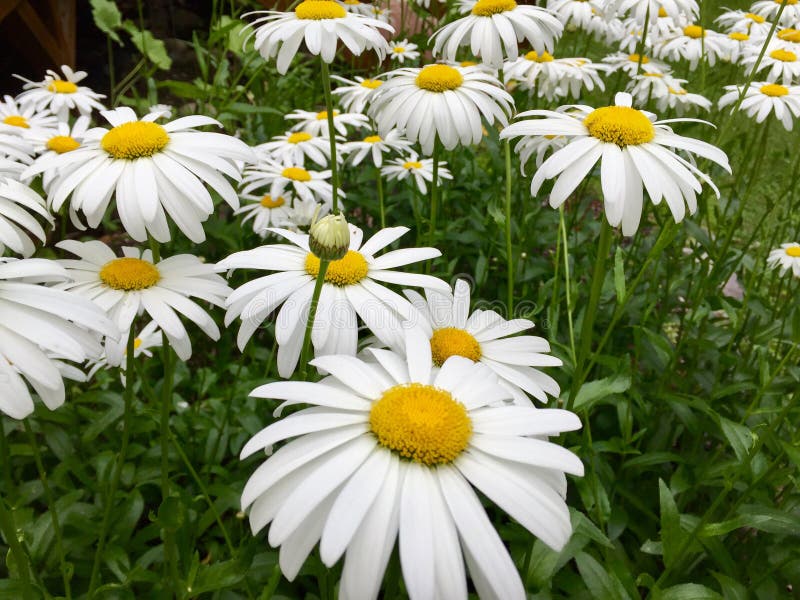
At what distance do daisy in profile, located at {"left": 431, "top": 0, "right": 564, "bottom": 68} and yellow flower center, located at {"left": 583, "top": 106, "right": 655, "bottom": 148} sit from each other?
1.84 ft

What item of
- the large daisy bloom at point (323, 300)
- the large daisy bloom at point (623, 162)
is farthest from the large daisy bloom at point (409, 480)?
the large daisy bloom at point (623, 162)

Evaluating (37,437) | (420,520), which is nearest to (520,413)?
(420,520)

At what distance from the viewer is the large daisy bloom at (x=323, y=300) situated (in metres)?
0.98

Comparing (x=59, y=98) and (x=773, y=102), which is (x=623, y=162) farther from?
(x=59, y=98)

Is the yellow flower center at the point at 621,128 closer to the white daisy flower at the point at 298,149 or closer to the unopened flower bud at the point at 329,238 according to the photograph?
the unopened flower bud at the point at 329,238

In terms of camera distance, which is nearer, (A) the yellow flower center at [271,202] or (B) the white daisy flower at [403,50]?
(A) the yellow flower center at [271,202]

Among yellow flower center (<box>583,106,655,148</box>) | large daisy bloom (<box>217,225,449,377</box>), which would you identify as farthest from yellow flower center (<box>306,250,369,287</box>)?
yellow flower center (<box>583,106,655,148</box>)

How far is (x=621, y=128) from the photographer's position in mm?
1134

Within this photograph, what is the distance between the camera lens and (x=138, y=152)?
1.12 metres

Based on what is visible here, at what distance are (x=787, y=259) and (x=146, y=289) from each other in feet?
7.22

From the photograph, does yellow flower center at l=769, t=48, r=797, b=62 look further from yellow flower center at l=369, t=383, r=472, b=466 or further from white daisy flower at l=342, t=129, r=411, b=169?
yellow flower center at l=369, t=383, r=472, b=466

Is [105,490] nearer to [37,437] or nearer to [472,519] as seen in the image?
[37,437]

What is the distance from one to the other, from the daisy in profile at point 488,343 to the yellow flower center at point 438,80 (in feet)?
2.03

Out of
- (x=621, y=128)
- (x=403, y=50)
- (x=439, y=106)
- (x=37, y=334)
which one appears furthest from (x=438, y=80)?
(x=403, y=50)
